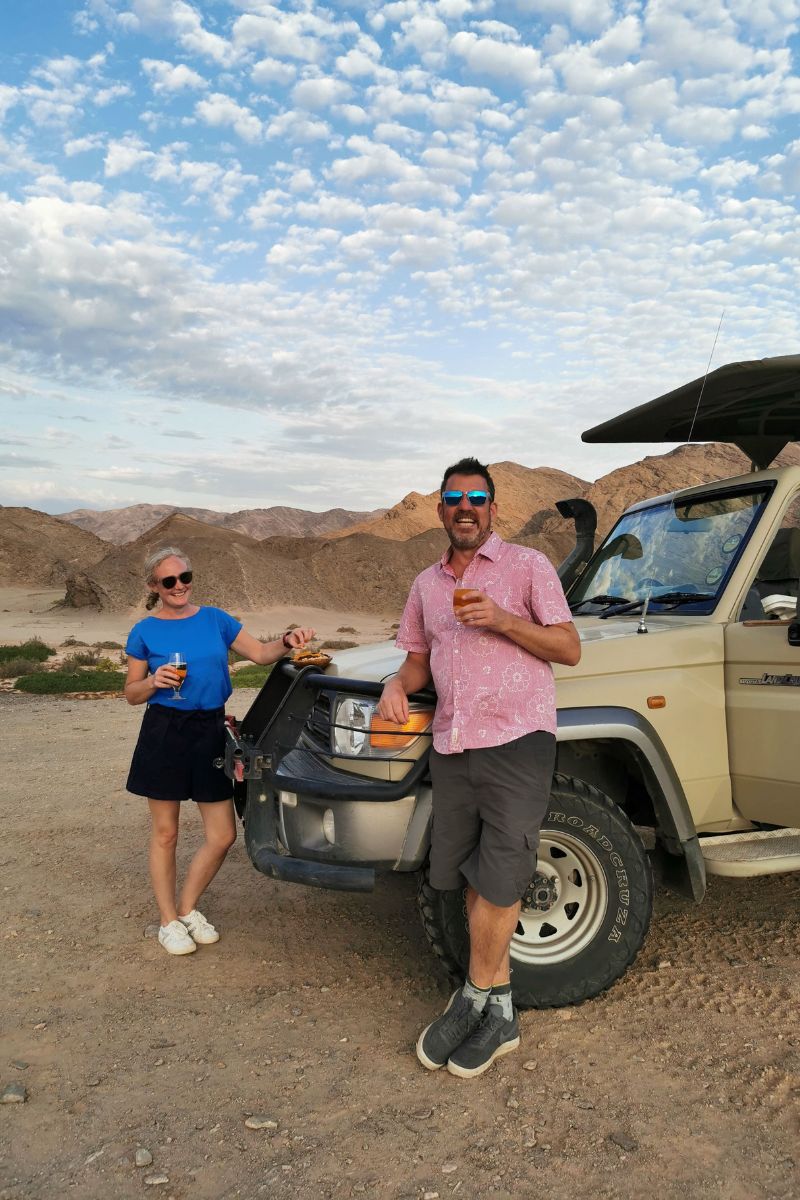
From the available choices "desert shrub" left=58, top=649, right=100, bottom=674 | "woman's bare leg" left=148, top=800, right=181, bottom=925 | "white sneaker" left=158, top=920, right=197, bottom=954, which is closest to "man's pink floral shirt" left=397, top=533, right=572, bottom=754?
"woman's bare leg" left=148, top=800, right=181, bottom=925

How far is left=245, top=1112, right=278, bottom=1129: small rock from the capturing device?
306cm

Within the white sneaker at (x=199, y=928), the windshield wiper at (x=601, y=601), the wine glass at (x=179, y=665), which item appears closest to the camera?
the wine glass at (x=179, y=665)

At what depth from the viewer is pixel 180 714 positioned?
440 cm

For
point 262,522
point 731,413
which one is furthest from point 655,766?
point 262,522

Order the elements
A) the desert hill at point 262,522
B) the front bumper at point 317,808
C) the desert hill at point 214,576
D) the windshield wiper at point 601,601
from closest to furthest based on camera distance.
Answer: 1. the front bumper at point 317,808
2. the windshield wiper at point 601,601
3. the desert hill at point 214,576
4. the desert hill at point 262,522

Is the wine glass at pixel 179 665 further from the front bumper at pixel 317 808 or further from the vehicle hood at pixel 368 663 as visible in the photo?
the vehicle hood at pixel 368 663

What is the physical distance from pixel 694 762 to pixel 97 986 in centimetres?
289

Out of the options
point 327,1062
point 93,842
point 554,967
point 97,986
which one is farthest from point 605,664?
point 93,842

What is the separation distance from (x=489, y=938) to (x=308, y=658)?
1.43 meters

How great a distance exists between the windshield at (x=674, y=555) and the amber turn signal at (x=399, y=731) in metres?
1.34

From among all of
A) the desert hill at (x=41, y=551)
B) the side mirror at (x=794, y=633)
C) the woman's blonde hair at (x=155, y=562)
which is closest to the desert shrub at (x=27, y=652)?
the woman's blonde hair at (x=155, y=562)

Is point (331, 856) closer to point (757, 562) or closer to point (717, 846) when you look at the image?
point (717, 846)

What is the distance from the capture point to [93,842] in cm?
651

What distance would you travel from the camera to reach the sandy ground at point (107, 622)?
93.2ft
